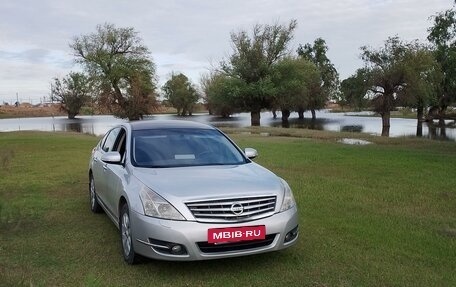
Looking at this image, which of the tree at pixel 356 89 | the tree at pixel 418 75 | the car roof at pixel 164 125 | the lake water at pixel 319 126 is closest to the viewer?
the car roof at pixel 164 125

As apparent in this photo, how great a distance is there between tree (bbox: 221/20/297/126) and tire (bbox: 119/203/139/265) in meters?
40.0

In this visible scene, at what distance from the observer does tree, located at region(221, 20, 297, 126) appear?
45000mm

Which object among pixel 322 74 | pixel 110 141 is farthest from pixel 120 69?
pixel 110 141

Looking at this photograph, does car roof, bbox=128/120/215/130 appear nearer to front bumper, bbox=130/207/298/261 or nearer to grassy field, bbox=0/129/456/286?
grassy field, bbox=0/129/456/286

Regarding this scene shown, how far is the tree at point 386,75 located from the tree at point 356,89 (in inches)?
23.9

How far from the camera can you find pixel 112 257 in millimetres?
5109

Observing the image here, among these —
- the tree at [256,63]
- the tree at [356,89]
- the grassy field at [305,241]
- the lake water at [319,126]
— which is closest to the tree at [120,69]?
the lake water at [319,126]

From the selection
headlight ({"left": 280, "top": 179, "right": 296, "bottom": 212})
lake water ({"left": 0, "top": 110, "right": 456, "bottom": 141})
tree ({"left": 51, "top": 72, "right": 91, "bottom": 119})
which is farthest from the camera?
tree ({"left": 51, "top": 72, "right": 91, "bottom": 119})

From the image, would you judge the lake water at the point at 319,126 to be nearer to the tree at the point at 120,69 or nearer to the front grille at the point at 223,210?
the tree at the point at 120,69

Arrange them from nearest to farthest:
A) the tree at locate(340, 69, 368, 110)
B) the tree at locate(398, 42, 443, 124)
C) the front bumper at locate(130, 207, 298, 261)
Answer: the front bumper at locate(130, 207, 298, 261)
the tree at locate(398, 42, 443, 124)
the tree at locate(340, 69, 368, 110)

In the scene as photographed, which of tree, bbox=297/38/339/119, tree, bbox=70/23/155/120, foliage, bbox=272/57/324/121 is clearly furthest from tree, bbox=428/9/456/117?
tree, bbox=70/23/155/120

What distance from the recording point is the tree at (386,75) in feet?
122

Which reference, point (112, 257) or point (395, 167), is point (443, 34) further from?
point (112, 257)

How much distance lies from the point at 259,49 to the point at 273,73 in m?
2.84
